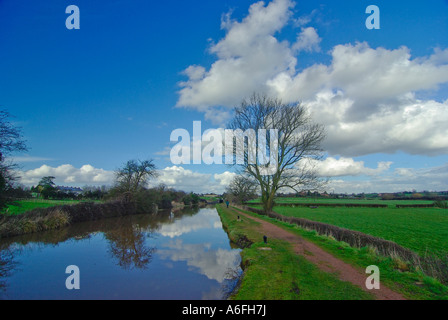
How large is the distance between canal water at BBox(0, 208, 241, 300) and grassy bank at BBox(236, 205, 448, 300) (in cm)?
412

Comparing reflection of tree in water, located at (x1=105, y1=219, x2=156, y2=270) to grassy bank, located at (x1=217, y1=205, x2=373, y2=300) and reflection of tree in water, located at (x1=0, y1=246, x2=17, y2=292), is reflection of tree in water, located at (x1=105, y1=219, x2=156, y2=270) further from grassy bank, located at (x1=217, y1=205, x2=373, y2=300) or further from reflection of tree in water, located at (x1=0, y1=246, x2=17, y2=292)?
grassy bank, located at (x1=217, y1=205, x2=373, y2=300)

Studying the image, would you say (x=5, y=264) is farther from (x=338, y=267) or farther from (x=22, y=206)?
(x=22, y=206)

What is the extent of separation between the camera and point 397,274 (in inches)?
252

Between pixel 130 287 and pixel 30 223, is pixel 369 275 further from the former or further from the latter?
pixel 30 223

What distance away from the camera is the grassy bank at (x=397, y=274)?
5125 mm

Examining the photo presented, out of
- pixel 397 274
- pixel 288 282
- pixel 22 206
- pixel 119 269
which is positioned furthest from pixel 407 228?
pixel 22 206

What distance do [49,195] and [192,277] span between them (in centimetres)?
4966

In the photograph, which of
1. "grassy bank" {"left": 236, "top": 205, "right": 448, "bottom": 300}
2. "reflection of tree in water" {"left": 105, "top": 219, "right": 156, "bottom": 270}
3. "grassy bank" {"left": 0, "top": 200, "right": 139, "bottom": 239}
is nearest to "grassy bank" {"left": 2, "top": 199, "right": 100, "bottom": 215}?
"grassy bank" {"left": 0, "top": 200, "right": 139, "bottom": 239}

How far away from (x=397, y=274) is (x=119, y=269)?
9.20 meters

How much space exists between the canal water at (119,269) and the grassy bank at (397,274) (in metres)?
4.12

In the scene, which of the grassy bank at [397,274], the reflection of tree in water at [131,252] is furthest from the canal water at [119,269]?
the grassy bank at [397,274]

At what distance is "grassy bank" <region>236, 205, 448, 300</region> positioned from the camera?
5125 millimetres
